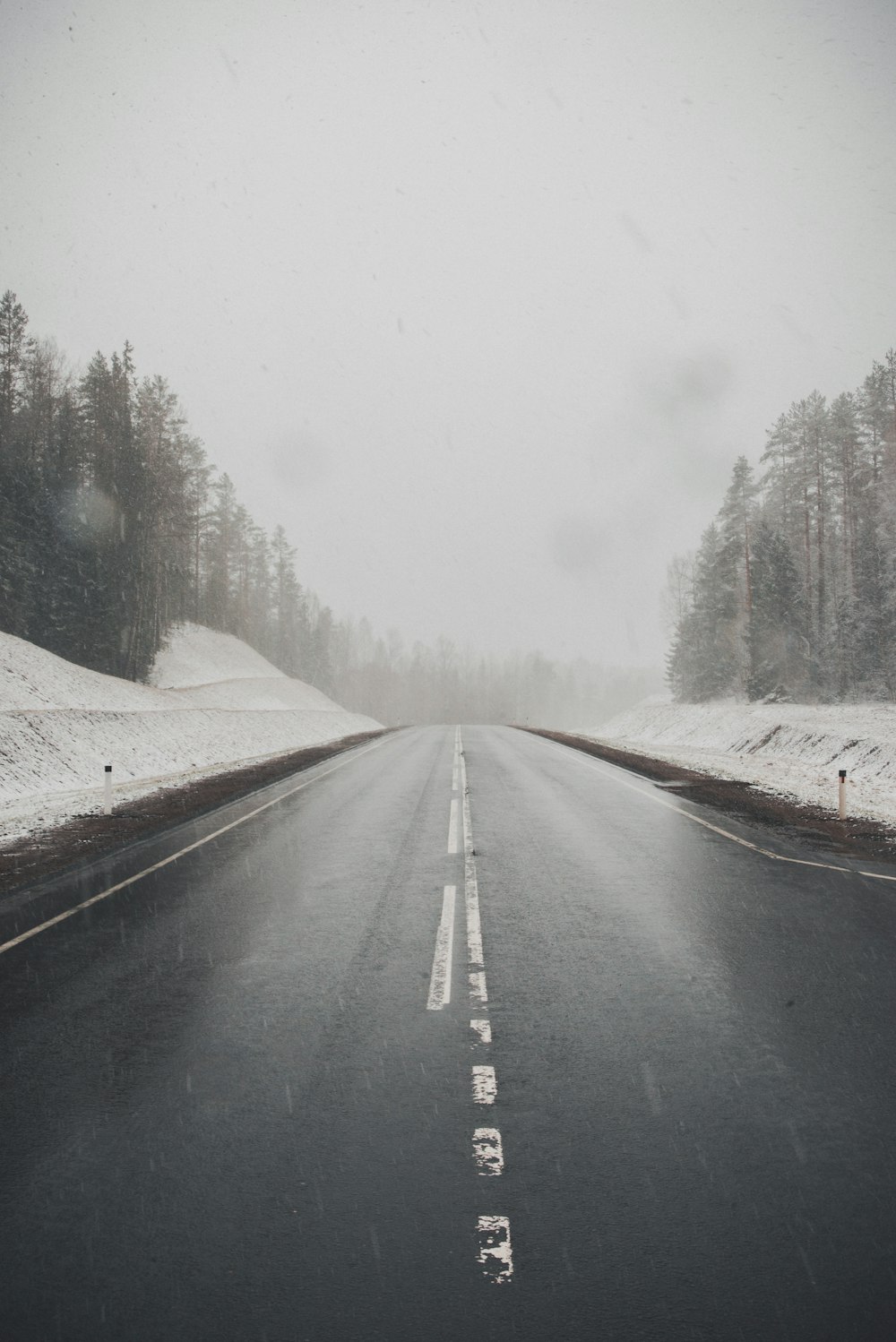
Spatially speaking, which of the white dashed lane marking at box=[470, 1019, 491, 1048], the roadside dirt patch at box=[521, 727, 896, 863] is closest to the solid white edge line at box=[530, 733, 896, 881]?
the roadside dirt patch at box=[521, 727, 896, 863]

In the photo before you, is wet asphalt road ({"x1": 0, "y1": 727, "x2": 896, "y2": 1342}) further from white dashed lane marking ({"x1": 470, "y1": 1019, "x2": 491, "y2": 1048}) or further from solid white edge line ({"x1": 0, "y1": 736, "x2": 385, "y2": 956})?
solid white edge line ({"x1": 0, "y1": 736, "x2": 385, "y2": 956})

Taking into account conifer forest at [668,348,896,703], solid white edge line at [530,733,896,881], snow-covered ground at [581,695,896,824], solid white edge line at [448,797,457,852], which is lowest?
solid white edge line at [448,797,457,852]

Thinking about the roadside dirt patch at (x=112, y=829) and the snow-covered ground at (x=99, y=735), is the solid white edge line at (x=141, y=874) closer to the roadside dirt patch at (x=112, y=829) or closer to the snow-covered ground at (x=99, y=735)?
the roadside dirt patch at (x=112, y=829)

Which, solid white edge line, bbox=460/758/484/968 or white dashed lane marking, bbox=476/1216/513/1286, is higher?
solid white edge line, bbox=460/758/484/968

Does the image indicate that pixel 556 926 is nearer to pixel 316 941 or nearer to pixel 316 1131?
pixel 316 941

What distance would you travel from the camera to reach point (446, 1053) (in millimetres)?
4461

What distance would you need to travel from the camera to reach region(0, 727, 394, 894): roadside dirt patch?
9414mm

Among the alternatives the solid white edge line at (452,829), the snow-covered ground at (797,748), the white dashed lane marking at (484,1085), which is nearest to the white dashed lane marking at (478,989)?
the white dashed lane marking at (484,1085)

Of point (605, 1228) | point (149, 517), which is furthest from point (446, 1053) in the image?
point (149, 517)

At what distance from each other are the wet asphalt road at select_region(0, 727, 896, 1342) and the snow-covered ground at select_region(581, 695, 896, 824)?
9.14 meters

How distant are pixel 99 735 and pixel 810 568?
1769 inches

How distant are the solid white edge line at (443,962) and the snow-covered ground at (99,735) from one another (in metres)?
8.11

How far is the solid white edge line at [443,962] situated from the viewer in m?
5.30

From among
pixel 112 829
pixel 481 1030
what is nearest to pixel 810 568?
pixel 112 829
